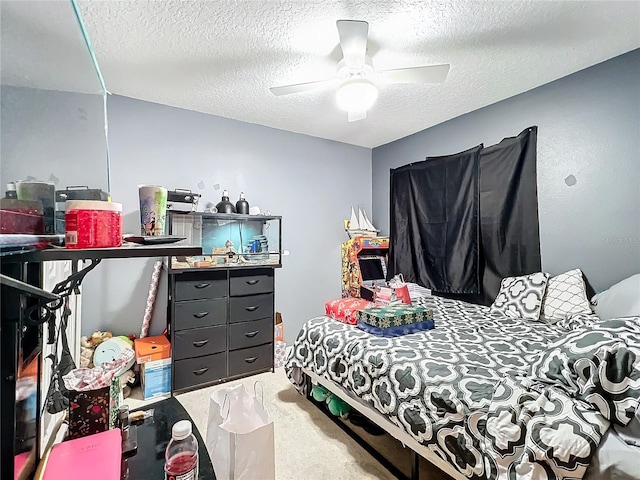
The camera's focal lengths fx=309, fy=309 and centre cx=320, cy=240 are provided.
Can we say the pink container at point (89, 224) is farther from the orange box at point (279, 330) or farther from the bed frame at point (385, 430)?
the orange box at point (279, 330)

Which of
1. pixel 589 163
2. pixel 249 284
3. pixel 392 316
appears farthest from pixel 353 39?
pixel 249 284

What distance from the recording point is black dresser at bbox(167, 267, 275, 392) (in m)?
2.53

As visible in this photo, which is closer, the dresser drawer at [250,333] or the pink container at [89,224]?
the pink container at [89,224]

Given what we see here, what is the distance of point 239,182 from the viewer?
3.25 m

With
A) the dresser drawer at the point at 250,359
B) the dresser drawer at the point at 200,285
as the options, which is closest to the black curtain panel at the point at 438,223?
the dresser drawer at the point at 250,359

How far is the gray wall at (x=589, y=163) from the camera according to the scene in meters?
2.07

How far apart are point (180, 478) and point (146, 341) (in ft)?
7.62

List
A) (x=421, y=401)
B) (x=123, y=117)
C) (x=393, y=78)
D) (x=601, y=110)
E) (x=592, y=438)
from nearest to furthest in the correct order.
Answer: (x=592, y=438) < (x=421, y=401) < (x=393, y=78) < (x=601, y=110) < (x=123, y=117)

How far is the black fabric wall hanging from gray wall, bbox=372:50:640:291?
0.37ft

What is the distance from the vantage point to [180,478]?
660mm

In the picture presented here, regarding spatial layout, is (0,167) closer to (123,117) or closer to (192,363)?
(192,363)

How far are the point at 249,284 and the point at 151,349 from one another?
93 centimetres

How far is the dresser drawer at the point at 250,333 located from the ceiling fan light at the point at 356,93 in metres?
2.02

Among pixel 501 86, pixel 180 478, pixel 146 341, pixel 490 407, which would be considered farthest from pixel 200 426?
pixel 501 86
